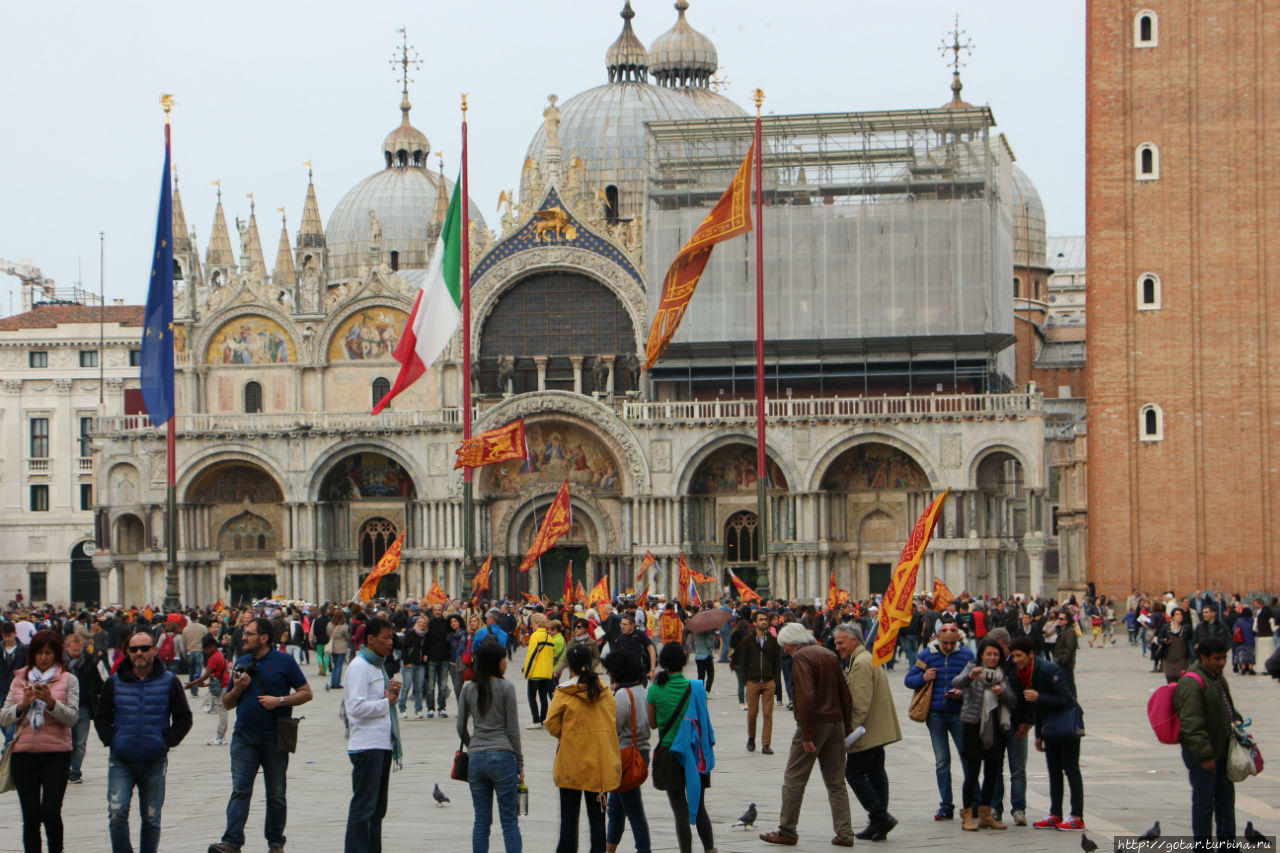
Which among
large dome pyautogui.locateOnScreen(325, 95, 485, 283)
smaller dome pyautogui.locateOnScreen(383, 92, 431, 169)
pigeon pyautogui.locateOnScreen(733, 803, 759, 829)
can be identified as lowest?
pigeon pyautogui.locateOnScreen(733, 803, 759, 829)

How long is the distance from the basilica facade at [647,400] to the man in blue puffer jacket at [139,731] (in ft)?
138

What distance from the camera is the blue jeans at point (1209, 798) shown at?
13.0 meters

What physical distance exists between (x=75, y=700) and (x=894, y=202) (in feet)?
150

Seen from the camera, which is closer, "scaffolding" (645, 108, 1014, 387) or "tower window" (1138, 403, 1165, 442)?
"tower window" (1138, 403, 1165, 442)

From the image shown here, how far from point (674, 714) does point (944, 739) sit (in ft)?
9.02

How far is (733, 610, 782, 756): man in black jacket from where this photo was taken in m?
21.9

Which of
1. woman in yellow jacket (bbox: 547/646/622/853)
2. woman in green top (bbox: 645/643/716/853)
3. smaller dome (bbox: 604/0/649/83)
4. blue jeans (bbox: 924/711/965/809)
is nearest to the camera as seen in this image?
woman in yellow jacket (bbox: 547/646/622/853)

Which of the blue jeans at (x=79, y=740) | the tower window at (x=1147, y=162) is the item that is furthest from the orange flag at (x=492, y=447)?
the blue jeans at (x=79, y=740)

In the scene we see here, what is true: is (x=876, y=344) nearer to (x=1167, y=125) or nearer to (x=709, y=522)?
(x=709, y=522)

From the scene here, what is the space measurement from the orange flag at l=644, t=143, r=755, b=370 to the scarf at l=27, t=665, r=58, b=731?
83.3 ft

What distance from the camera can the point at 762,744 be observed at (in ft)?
72.4

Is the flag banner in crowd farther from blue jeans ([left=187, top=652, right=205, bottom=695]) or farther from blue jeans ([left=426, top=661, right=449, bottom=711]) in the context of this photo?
blue jeans ([left=426, top=661, right=449, bottom=711])

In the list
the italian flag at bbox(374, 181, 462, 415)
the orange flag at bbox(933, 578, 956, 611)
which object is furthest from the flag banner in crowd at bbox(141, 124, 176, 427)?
the orange flag at bbox(933, 578, 956, 611)

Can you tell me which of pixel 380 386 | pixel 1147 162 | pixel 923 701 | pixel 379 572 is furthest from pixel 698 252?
pixel 923 701
